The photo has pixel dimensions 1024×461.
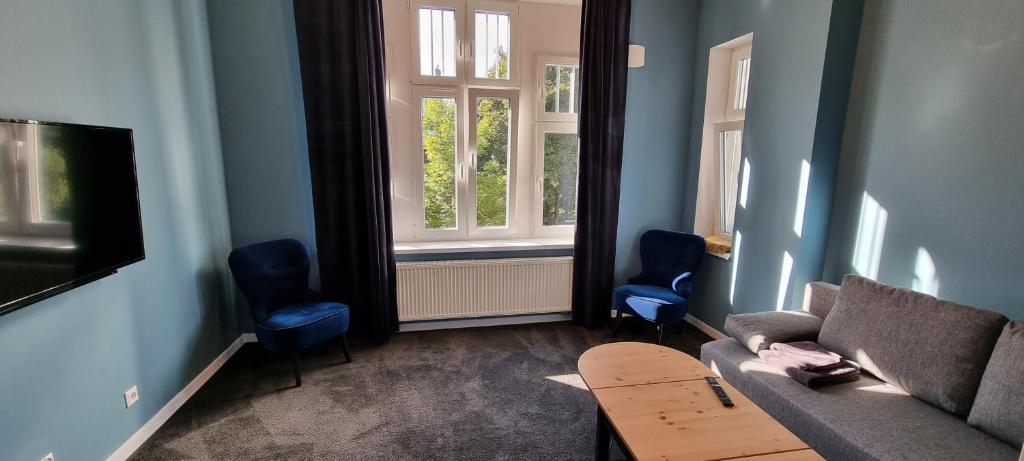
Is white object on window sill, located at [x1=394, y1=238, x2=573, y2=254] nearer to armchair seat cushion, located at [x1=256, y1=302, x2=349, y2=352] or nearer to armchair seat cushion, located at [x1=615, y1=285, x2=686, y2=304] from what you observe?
armchair seat cushion, located at [x1=615, y1=285, x2=686, y2=304]

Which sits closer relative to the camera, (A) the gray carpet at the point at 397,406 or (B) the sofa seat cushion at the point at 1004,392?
(B) the sofa seat cushion at the point at 1004,392

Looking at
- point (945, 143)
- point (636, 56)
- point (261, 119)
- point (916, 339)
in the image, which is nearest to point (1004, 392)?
point (916, 339)

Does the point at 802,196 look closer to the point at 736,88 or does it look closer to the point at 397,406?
the point at 736,88

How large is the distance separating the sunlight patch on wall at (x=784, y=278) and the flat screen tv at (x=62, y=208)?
12.0ft

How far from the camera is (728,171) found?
11.4 feet

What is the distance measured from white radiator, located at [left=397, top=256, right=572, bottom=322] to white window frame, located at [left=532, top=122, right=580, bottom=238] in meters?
0.36

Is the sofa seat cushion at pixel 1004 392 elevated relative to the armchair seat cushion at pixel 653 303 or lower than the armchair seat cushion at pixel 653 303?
elevated

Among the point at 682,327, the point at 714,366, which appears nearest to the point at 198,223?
the point at 714,366

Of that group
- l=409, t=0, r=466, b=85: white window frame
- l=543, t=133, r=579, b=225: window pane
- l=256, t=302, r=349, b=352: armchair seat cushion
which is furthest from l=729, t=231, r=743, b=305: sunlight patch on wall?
l=256, t=302, r=349, b=352: armchair seat cushion

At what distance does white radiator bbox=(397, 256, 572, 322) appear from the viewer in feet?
11.0

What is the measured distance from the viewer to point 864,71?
94.2 inches

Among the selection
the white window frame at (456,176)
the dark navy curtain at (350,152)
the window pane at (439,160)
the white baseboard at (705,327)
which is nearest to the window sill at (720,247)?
the white baseboard at (705,327)

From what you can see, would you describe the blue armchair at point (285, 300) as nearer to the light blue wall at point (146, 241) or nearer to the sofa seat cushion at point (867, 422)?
the light blue wall at point (146, 241)

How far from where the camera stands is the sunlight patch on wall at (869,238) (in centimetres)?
231
